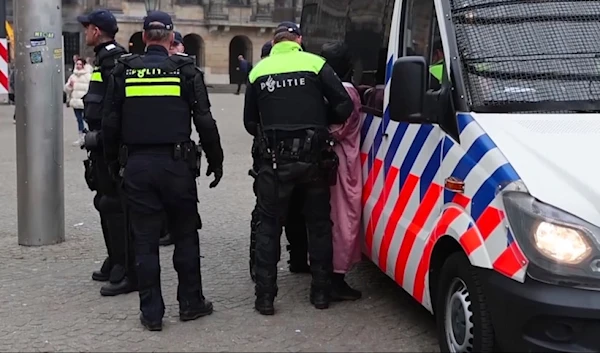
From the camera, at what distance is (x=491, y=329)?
3.76 metres

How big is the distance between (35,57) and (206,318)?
3341 millimetres

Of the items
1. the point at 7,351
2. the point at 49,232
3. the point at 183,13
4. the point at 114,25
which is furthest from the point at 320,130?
the point at 183,13

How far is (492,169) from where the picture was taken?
3.69 metres

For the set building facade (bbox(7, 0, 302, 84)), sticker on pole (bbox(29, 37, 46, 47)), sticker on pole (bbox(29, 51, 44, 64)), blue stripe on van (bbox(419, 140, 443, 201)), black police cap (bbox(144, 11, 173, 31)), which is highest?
black police cap (bbox(144, 11, 173, 31))

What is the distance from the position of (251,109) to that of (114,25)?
135 centimetres

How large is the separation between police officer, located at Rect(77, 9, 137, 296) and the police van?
1.90 metres

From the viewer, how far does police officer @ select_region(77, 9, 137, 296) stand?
18.5 ft

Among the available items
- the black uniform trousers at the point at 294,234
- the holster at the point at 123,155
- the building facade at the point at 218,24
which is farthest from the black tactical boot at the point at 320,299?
the building facade at the point at 218,24

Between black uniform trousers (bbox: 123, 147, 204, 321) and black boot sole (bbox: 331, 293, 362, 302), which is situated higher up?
black uniform trousers (bbox: 123, 147, 204, 321)

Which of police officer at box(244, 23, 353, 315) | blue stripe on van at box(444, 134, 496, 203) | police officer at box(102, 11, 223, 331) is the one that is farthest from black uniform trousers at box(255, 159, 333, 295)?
blue stripe on van at box(444, 134, 496, 203)

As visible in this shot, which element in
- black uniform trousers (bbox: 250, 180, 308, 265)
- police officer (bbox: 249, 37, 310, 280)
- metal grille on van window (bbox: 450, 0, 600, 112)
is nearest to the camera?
metal grille on van window (bbox: 450, 0, 600, 112)

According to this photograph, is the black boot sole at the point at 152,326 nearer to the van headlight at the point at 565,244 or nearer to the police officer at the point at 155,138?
the police officer at the point at 155,138

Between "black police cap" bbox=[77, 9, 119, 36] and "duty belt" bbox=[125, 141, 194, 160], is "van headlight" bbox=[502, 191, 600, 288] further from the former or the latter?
"black police cap" bbox=[77, 9, 119, 36]

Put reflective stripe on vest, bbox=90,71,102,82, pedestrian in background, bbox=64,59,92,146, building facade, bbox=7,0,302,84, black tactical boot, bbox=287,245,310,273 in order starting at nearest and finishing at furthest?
reflective stripe on vest, bbox=90,71,102,82 < black tactical boot, bbox=287,245,310,273 < pedestrian in background, bbox=64,59,92,146 < building facade, bbox=7,0,302,84
